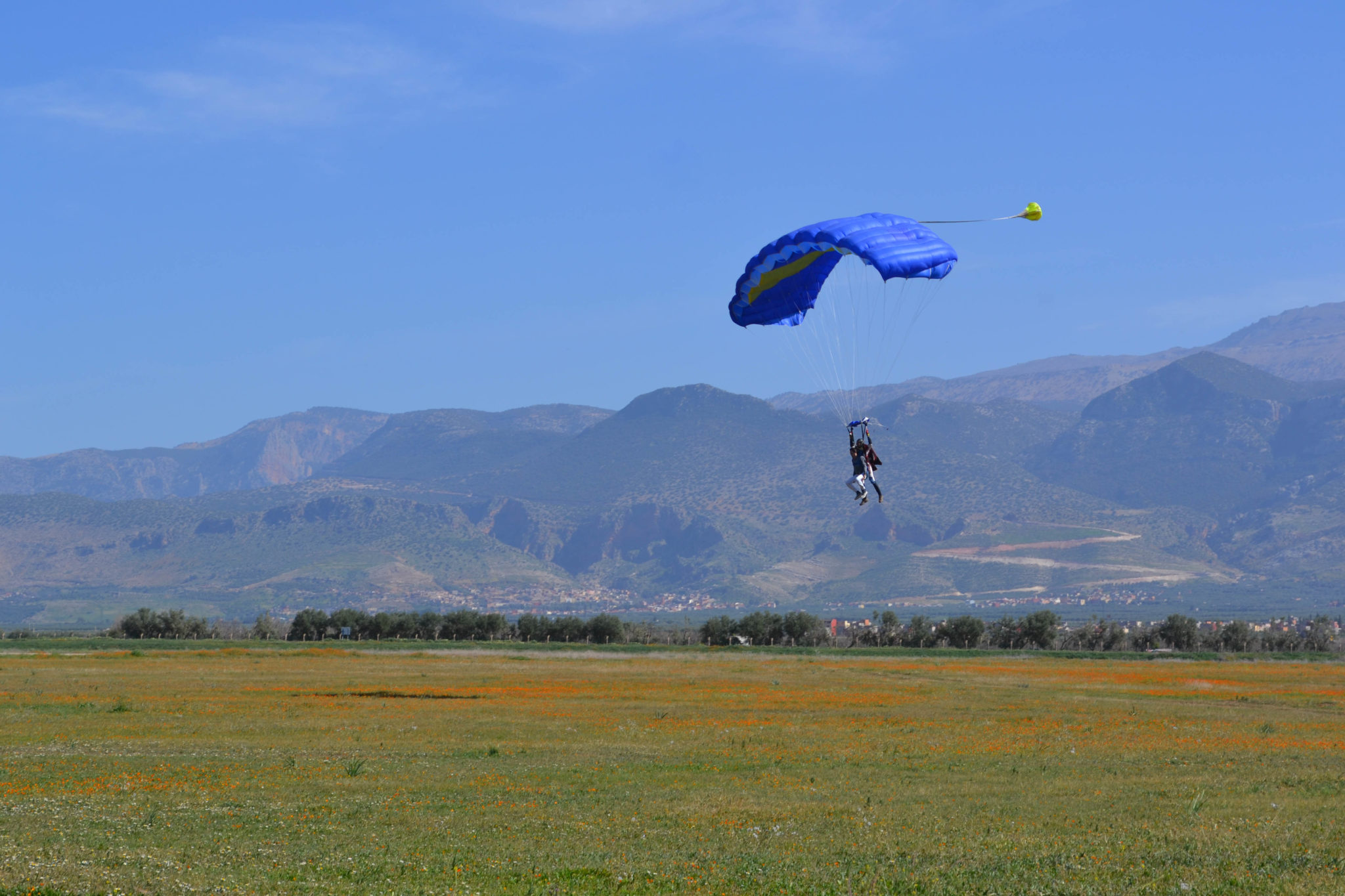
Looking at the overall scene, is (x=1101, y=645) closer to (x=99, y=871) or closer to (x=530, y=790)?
(x=530, y=790)

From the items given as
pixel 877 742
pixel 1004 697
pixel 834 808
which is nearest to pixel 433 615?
pixel 1004 697

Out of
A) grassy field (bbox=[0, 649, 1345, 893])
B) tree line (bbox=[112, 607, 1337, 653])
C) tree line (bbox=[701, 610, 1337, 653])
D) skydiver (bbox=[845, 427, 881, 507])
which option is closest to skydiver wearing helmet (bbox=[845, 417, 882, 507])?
skydiver (bbox=[845, 427, 881, 507])

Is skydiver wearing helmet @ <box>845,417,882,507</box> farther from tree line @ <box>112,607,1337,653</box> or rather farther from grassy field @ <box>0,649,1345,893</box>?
tree line @ <box>112,607,1337,653</box>

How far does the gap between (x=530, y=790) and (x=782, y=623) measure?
75.9 m

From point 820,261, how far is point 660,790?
50.0 ft

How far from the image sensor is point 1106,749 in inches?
1180

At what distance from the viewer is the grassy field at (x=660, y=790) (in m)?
16.2

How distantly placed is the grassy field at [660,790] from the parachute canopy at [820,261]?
11085 mm

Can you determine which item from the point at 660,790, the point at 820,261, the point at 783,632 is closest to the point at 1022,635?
the point at 783,632

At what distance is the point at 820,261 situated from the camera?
108 ft

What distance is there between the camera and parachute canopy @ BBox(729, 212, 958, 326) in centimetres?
2839

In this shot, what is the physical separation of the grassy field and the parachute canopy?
11085mm

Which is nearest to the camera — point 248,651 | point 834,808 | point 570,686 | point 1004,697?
point 834,808

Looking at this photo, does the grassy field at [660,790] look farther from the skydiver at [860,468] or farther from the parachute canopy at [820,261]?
the parachute canopy at [820,261]
